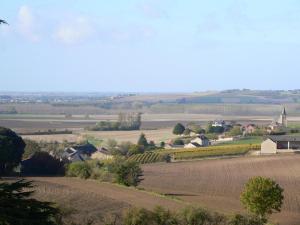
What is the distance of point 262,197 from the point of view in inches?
979

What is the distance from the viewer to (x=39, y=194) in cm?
3047

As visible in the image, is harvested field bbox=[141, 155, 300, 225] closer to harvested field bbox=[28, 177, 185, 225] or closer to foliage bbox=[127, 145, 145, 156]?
harvested field bbox=[28, 177, 185, 225]

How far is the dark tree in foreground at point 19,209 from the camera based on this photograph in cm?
789

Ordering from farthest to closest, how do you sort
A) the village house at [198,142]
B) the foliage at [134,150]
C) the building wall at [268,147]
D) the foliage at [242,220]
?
the village house at [198,142], the building wall at [268,147], the foliage at [134,150], the foliage at [242,220]

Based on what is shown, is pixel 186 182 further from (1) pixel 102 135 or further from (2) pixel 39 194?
(1) pixel 102 135

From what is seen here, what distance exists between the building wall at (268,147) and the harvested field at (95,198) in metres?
27.3

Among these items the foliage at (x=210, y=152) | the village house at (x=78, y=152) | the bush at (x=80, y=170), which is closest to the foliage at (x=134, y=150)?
the foliage at (x=210, y=152)

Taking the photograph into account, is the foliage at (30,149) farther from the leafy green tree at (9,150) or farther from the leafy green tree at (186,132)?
the leafy green tree at (186,132)

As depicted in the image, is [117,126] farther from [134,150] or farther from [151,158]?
[151,158]

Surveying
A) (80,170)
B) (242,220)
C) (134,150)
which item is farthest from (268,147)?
(242,220)

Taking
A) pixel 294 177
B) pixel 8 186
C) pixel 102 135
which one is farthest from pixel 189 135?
pixel 8 186

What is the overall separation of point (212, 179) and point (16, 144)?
1360 cm

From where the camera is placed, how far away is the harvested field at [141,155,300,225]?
99.8 ft

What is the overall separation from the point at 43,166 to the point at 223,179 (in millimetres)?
12131
